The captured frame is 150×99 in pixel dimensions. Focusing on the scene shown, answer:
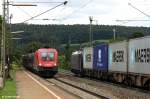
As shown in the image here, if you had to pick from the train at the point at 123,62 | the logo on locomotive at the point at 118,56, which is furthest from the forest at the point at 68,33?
the logo on locomotive at the point at 118,56

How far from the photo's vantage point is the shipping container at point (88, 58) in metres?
50.6

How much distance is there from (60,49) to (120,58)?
284 ft

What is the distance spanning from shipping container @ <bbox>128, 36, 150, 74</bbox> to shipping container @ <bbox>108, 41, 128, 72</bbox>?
1.67 m

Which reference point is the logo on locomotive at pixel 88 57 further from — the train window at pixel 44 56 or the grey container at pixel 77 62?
the train window at pixel 44 56

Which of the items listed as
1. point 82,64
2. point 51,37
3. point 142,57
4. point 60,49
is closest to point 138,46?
point 142,57

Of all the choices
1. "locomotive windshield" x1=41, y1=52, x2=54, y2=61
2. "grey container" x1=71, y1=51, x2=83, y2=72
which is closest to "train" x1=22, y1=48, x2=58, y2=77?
"locomotive windshield" x1=41, y1=52, x2=54, y2=61

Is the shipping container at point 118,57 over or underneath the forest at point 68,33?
underneath

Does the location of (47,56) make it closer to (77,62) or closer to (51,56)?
(51,56)

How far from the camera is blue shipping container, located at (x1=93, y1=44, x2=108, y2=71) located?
42.6 meters

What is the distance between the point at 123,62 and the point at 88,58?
16952 mm

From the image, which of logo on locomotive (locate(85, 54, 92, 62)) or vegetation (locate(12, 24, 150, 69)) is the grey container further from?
vegetation (locate(12, 24, 150, 69))

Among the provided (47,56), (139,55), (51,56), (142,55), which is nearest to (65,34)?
(47,56)

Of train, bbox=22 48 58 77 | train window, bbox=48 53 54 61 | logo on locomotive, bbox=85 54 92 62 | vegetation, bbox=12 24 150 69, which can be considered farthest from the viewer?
vegetation, bbox=12 24 150 69

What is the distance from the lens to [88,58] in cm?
5266
